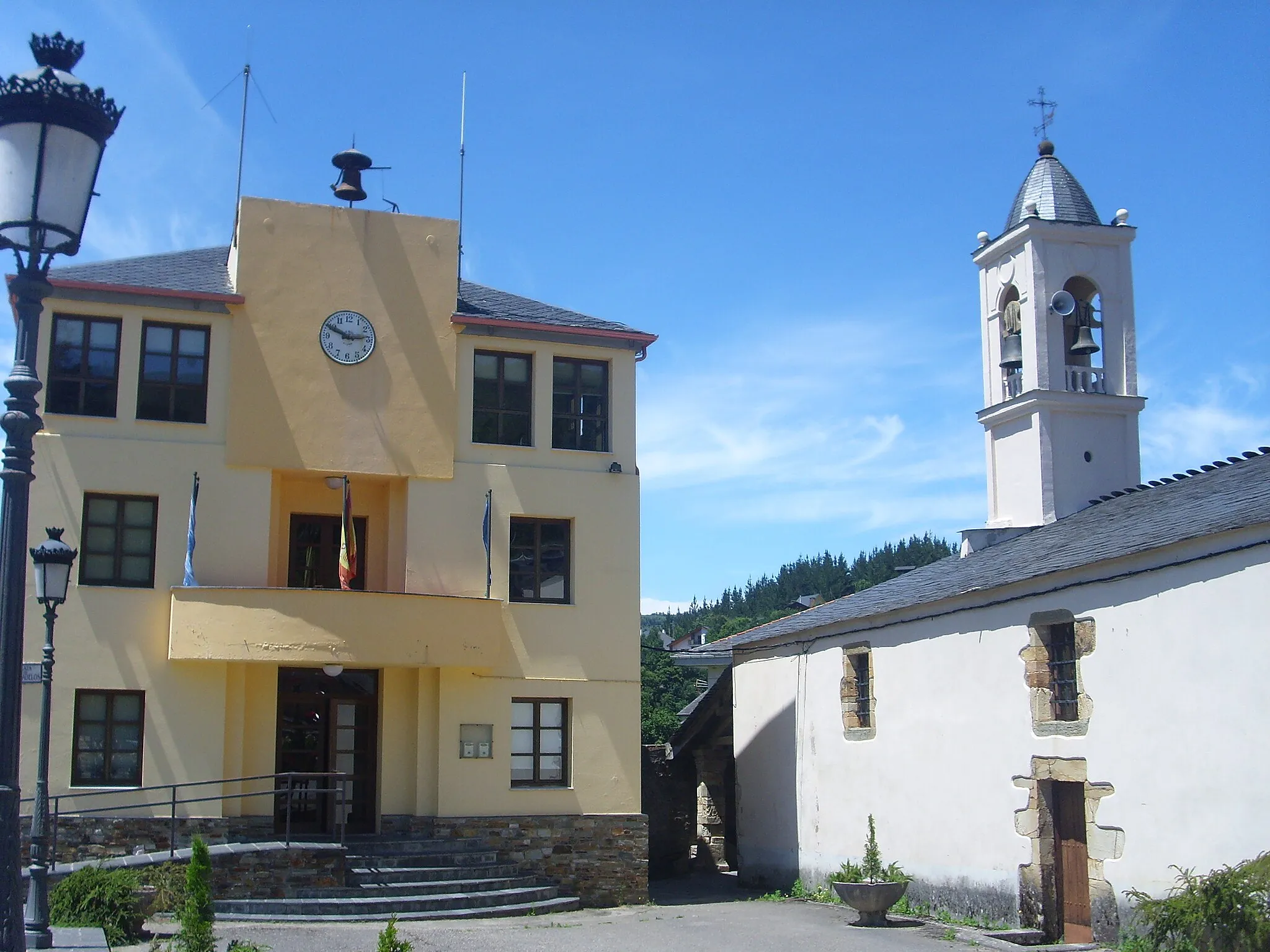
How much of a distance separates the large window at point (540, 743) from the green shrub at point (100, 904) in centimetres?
705

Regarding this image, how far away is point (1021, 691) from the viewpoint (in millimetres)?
16422

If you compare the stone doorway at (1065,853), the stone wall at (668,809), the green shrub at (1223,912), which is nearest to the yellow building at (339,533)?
the stone doorway at (1065,853)

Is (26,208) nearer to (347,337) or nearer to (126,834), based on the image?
(126,834)

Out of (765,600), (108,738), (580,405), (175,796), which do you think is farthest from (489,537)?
(765,600)

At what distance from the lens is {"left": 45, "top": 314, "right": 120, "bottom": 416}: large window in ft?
61.9

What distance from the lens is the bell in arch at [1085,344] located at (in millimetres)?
23188

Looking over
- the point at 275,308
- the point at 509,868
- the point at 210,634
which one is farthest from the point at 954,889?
the point at 275,308

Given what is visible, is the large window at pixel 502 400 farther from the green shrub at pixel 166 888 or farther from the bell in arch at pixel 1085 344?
the bell in arch at pixel 1085 344

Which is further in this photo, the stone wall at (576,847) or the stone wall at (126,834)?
the stone wall at (576,847)

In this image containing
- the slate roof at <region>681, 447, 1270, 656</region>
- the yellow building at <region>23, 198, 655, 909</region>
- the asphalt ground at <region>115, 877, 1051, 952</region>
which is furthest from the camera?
the yellow building at <region>23, 198, 655, 909</region>

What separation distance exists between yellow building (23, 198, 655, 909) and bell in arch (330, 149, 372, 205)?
148cm

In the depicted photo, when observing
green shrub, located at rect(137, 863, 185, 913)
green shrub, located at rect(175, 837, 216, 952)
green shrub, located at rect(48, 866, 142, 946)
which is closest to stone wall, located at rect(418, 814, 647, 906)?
green shrub, located at rect(137, 863, 185, 913)

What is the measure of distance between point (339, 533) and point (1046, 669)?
10998 mm

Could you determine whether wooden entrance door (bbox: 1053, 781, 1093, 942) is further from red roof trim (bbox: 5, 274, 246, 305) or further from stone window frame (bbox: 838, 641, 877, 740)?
red roof trim (bbox: 5, 274, 246, 305)
